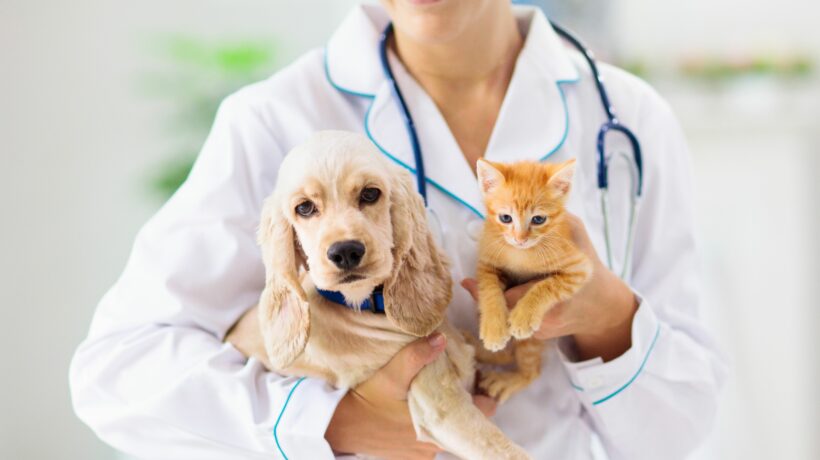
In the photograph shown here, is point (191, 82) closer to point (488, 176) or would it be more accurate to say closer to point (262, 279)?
point (262, 279)

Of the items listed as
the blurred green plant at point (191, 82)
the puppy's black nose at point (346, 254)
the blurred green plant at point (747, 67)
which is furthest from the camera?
the blurred green plant at point (747, 67)

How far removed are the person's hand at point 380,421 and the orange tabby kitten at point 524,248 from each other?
0.14 m

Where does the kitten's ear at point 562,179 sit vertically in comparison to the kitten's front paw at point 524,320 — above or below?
above

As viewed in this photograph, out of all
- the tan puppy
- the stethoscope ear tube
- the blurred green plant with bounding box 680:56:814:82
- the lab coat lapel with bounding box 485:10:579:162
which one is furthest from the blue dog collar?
the blurred green plant with bounding box 680:56:814:82

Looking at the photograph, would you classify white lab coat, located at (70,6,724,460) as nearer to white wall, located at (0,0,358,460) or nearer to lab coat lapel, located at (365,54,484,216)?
lab coat lapel, located at (365,54,484,216)

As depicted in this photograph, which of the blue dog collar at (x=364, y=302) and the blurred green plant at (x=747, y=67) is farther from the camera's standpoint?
the blurred green plant at (x=747, y=67)

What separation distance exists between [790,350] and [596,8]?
1.64m

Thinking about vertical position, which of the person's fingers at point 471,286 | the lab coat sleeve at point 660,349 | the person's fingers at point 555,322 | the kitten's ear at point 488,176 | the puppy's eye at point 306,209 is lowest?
the lab coat sleeve at point 660,349

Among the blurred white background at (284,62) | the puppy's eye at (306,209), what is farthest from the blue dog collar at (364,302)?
the blurred white background at (284,62)

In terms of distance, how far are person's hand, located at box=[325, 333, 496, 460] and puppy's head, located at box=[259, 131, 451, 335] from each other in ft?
0.42

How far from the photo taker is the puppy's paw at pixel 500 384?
1220mm

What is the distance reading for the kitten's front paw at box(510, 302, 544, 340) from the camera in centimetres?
106

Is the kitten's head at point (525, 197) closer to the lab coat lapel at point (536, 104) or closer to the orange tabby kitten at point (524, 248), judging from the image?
the orange tabby kitten at point (524, 248)

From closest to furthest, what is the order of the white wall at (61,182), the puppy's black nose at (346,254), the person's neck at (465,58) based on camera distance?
the puppy's black nose at (346,254) < the person's neck at (465,58) < the white wall at (61,182)
